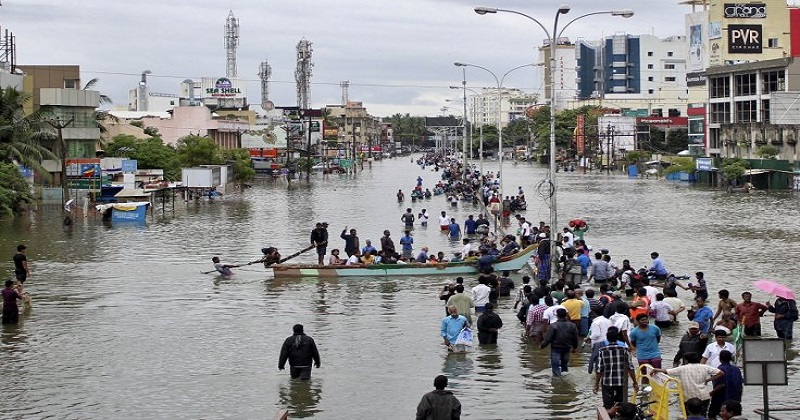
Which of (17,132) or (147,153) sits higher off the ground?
(17,132)

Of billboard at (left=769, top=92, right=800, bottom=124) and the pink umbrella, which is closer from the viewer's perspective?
the pink umbrella

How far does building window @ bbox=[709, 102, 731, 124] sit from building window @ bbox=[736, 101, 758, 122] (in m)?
1.76

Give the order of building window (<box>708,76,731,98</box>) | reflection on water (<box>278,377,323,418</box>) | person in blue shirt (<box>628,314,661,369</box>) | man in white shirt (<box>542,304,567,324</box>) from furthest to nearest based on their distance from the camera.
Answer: building window (<box>708,76,731,98</box>), man in white shirt (<box>542,304,567,324</box>), person in blue shirt (<box>628,314,661,369</box>), reflection on water (<box>278,377,323,418</box>)

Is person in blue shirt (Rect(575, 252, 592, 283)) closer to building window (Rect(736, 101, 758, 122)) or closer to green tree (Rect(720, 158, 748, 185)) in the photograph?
green tree (Rect(720, 158, 748, 185))

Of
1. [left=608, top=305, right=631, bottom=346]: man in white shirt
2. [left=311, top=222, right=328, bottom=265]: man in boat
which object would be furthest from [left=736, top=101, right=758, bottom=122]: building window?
[left=608, top=305, right=631, bottom=346]: man in white shirt

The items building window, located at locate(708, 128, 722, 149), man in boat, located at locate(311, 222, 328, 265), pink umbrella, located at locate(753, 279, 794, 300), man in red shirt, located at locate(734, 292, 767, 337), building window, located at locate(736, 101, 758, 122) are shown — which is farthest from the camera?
building window, located at locate(708, 128, 722, 149)

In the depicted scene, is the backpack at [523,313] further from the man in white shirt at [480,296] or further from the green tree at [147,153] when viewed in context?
the green tree at [147,153]

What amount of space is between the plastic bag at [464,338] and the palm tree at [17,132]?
3832 cm

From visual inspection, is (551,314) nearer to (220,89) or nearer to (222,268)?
(222,268)

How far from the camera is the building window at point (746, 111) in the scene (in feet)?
296

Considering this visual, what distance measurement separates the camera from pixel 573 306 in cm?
1894

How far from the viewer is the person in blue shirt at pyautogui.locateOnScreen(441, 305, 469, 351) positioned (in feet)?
62.3

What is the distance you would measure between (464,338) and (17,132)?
40.1 meters

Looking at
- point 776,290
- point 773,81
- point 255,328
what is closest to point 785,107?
point 773,81
